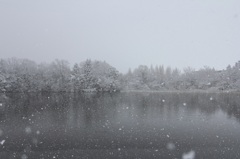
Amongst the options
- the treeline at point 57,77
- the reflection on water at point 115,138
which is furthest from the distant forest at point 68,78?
the reflection on water at point 115,138

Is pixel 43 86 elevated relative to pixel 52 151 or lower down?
elevated

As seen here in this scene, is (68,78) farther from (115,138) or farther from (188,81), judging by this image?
(115,138)

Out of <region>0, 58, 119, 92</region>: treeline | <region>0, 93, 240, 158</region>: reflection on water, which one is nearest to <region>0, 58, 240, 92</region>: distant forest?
<region>0, 58, 119, 92</region>: treeline

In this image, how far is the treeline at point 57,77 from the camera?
277ft

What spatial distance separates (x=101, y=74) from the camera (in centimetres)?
9625

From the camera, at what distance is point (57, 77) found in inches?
3647

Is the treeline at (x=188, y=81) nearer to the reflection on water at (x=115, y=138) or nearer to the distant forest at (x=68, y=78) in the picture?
the distant forest at (x=68, y=78)

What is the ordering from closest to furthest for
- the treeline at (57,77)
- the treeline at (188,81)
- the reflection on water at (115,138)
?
the reflection on water at (115,138) → the treeline at (57,77) → the treeline at (188,81)

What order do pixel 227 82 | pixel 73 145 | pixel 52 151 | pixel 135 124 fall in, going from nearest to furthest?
pixel 52 151 < pixel 73 145 < pixel 135 124 < pixel 227 82

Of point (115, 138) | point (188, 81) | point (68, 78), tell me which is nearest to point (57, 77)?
point (68, 78)

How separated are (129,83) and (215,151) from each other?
316 feet

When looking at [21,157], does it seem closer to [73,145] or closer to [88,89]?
[73,145]

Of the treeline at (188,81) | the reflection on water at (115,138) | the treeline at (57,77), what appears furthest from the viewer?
the treeline at (188,81)

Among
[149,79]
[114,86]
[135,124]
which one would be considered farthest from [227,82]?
[135,124]
